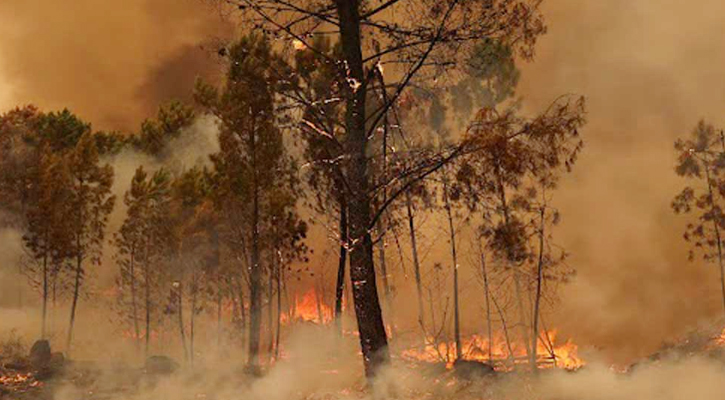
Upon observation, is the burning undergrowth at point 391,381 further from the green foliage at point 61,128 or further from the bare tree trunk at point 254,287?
the green foliage at point 61,128

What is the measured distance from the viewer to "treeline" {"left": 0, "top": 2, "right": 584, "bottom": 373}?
7691mm

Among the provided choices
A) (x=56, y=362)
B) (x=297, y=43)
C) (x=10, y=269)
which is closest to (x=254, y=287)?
(x=56, y=362)

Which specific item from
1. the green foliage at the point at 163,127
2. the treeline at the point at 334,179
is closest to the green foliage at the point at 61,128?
the treeline at the point at 334,179

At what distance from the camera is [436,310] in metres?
31.2

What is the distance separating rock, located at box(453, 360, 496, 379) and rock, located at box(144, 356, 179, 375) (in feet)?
41.2

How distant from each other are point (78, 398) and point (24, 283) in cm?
2629

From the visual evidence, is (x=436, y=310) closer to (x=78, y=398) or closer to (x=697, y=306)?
(x=697, y=306)

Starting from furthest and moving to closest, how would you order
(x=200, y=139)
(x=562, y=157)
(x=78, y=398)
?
(x=200, y=139), (x=78, y=398), (x=562, y=157)

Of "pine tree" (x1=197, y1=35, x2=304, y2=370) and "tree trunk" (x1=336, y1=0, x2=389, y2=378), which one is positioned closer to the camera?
"tree trunk" (x1=336, y1=0, x2=389, y2=378)

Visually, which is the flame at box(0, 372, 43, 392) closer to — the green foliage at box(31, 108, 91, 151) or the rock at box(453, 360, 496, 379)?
the rock at box(453, 360, 496, 379)

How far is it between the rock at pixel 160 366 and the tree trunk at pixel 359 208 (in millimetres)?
13791

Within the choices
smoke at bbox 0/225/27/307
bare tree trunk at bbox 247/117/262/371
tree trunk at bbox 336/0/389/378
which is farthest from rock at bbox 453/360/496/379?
→ smoke at bbox 0/225/27/307

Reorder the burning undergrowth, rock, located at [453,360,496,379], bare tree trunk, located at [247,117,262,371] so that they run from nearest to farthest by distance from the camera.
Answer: the burning undergrowth → rock, located at [453,360,496,379] → bare tree trunk, located at [247,117,262,371]

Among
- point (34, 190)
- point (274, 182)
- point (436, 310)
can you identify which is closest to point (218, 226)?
point (274, 182)
